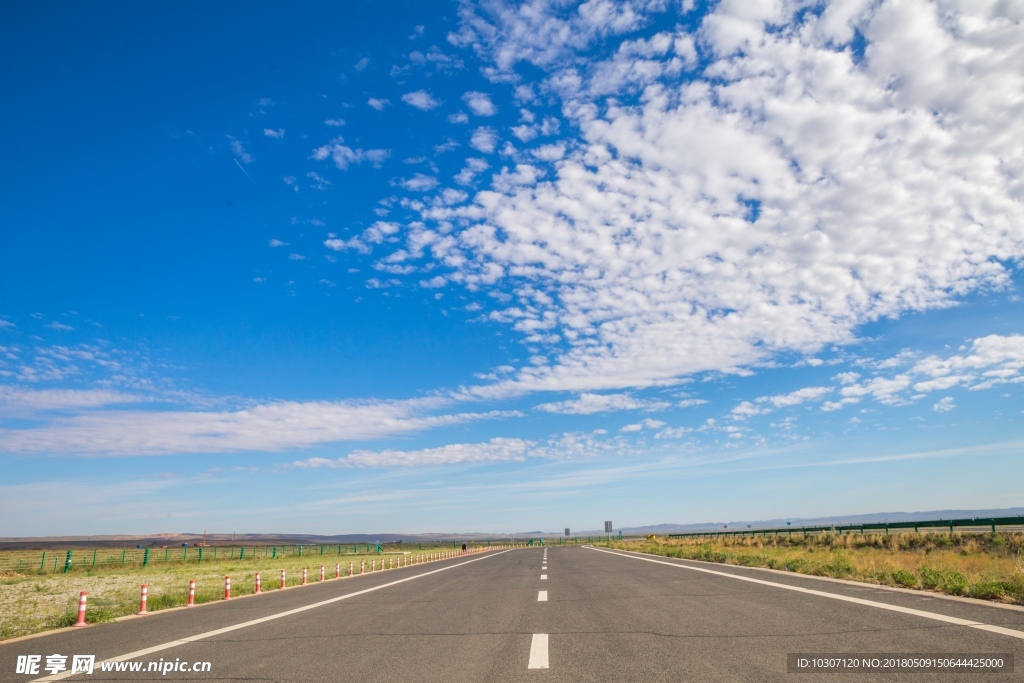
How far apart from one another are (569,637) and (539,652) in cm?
122

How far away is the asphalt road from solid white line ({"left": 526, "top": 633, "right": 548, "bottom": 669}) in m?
0.02

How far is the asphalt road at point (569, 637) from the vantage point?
21.9ft

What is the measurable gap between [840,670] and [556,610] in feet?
21.7

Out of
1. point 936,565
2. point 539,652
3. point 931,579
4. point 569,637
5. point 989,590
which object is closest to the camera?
point 539,652

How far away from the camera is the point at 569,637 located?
28.7ft

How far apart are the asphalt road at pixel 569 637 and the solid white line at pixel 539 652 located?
0.9 inches

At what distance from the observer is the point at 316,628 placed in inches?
427

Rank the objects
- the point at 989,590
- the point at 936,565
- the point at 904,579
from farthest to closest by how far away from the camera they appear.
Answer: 1. the point at 936,565
2. the point at 904,579
3. the point at 989,590

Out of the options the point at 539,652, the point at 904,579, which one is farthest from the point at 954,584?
the point at 539,652

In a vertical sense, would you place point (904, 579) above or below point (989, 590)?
below

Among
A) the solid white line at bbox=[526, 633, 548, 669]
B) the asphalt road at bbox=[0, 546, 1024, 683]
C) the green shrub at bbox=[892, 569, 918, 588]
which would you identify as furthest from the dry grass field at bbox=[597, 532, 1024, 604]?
the solid white line at bbox=[526, 633, 548, 669]

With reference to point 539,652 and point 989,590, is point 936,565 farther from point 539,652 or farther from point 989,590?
point 539,652

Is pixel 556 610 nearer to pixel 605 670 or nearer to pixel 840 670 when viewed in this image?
pixel 605 670

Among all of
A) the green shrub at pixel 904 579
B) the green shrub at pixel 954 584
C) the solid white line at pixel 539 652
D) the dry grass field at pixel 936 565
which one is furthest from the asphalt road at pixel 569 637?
the dry grass field at pixel 936 565
